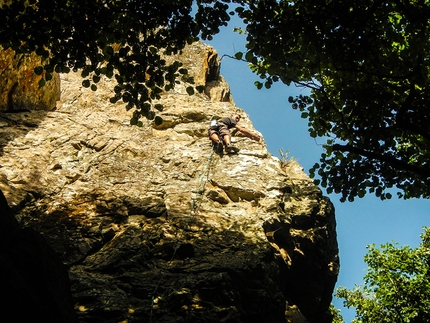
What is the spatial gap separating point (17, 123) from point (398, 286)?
17.4 meters

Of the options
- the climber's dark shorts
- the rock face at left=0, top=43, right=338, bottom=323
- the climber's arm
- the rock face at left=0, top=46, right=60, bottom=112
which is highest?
the climber's arm

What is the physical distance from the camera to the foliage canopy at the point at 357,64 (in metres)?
6.52

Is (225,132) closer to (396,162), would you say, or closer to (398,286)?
(396,162)

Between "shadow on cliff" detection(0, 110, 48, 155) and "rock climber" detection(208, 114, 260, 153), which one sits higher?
"rock climber" detection(208, 114, 260, 153)

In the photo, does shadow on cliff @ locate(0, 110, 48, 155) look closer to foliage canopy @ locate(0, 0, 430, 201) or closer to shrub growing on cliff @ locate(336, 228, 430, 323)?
foliage canopy @ locate(0, 0, 430, 201)

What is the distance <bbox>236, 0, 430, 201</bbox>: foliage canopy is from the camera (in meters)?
6.52

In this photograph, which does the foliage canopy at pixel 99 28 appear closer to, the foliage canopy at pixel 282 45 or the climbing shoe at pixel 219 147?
the foliage canopy at pixel 282 45

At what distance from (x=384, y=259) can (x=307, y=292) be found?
1095 centimetres

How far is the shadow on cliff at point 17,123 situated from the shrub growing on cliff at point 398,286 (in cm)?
1653

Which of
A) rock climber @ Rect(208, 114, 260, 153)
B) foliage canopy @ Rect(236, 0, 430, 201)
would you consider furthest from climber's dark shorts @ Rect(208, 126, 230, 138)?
foliage canopy @ Rect(236, 0, 430, 201)

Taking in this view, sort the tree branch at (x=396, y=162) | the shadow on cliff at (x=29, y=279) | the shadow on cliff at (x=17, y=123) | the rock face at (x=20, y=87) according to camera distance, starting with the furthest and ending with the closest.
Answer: the rock face at (x=20, y=87), the shadow on cliff at (x=17, y=123), the tree branch at (x=396, y=162), the shadow on cliff at (x=29, y=279)

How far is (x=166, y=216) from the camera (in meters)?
9.09

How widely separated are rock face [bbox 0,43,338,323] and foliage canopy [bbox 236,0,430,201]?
2.63 meters

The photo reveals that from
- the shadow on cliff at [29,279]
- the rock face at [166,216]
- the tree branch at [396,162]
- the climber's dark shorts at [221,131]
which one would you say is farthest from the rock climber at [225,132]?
the shadow on cliff at [29,279]
